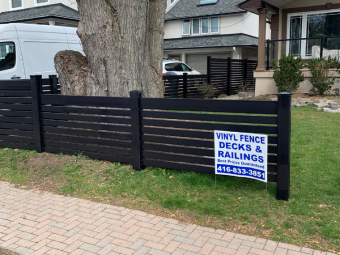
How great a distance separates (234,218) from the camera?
13.8 feet

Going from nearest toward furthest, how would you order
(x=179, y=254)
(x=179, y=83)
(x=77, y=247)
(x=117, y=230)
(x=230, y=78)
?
(x=179, y=254)
(x=77, y=247)
(x=117, y=230)
(x=179, y=83)
(x=230, y=78)

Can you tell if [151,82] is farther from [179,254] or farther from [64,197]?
[179,254]

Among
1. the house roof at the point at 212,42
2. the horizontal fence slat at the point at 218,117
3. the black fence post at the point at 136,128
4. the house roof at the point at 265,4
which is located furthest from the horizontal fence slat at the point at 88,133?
the house roof at the point at 212,42

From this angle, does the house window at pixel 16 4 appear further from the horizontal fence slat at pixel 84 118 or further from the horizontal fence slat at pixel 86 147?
the horizontal fence slat at pixel 86 147

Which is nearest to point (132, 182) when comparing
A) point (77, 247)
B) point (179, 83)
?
point (77, 247)

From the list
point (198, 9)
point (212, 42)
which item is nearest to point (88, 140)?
point (212, 42)

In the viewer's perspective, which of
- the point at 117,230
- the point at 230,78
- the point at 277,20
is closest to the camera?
the point at 117,230

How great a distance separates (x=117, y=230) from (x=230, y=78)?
14.2 m

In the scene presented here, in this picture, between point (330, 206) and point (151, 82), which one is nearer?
point (330, 206)

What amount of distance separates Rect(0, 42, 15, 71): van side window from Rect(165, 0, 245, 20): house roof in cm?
1975

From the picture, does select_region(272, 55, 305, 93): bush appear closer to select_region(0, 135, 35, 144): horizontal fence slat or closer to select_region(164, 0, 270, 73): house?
select_region(0, 135, 35, 144): horizontal fence slat

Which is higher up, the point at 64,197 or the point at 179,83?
the point at 179,83

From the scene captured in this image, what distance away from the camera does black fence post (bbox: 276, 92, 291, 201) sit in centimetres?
429

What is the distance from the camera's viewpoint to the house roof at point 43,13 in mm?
19625
